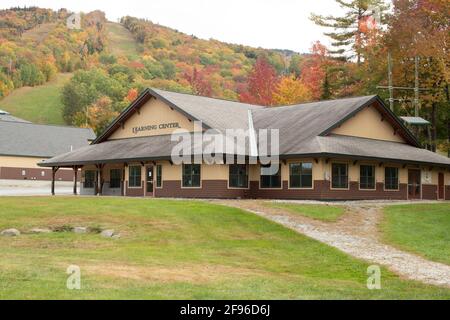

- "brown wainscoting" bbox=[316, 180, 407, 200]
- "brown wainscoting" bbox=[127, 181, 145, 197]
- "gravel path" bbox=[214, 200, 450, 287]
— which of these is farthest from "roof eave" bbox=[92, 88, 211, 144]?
"gravel path" bbox=[214, 200, 450, 287]

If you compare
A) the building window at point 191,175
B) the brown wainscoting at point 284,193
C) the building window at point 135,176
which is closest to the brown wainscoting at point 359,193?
the brown wainscoting at point 284,193

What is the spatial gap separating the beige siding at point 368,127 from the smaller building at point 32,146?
44.2m

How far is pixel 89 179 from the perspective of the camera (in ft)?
156

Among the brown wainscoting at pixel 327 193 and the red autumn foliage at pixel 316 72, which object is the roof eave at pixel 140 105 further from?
the red autumn foliage at pixel 316 72

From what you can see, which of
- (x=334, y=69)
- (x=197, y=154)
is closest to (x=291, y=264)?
(x=197, y=154)

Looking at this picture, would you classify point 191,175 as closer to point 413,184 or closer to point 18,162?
point 413,184

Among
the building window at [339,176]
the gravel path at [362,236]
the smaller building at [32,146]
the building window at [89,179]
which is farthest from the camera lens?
the smaller building at [32,146]

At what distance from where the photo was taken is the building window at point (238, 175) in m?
37.1

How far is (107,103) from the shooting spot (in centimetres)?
10888

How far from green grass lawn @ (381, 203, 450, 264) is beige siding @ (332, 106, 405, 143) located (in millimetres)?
7221

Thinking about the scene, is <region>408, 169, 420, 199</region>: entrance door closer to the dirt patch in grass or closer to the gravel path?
the gravel path

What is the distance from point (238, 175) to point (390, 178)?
9857 millimetres

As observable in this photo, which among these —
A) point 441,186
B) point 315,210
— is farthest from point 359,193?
point 441,186

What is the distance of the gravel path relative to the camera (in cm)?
1647
